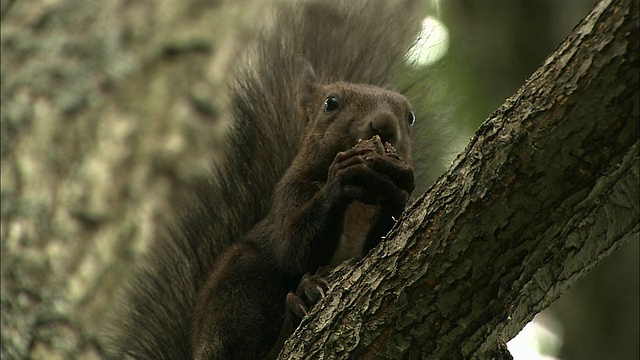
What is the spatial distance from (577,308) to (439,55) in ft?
5.16

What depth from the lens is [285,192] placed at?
3494 mm

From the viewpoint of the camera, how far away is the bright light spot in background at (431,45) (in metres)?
4.66

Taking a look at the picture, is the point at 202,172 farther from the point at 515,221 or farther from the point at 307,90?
the point at 515,221

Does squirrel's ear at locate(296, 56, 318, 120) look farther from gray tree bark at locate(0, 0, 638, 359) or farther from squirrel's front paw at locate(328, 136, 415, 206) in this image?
squirrel's front paw at locate(328, 136, 415, 206)

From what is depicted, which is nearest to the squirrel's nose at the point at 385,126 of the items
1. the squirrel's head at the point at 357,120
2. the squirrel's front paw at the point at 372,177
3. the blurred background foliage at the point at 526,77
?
the squirrel's head at the point at 357,120

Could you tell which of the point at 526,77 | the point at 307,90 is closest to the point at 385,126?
the point at 307,90

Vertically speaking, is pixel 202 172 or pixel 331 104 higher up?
pixel 202 172

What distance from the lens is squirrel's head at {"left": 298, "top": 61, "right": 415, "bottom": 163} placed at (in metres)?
3.38

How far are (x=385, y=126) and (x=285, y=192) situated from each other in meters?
0.47

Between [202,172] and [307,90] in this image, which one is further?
[202,172]

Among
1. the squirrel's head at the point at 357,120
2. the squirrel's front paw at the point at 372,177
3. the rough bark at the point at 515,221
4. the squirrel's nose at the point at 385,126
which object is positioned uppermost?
the squirrel's head at the point at 357,120

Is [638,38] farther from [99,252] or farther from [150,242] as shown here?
[99,252]

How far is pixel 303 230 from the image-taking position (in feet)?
10.7

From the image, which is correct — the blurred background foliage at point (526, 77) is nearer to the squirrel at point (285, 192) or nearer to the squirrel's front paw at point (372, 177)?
the squirrel at point (285, 192)
